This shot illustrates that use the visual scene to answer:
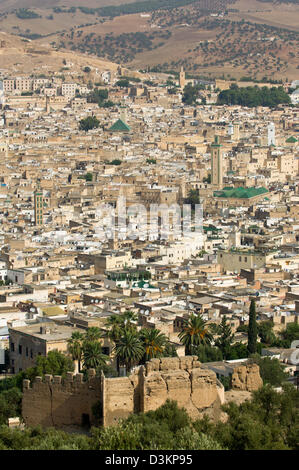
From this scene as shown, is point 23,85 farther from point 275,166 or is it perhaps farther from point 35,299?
point 35,299

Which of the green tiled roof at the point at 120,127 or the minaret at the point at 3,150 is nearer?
the minaret at the point at 3,150

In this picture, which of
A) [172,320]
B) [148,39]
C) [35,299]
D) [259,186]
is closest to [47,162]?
[259,186]

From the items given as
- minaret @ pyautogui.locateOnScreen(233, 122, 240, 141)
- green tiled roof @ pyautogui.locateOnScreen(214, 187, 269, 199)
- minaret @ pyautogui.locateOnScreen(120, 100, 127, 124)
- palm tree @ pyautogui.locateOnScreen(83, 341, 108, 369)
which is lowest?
green tiled roof @ pyautogui.locateOnScreen(214, 187, 269, 199)

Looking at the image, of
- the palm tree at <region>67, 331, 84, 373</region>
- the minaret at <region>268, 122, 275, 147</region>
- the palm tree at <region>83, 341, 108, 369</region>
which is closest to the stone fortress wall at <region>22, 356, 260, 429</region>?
the palm tree at <region>83, 341, 108, 369</region>

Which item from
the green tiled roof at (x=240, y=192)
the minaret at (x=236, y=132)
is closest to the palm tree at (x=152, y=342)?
the green tiled roof at (x=240, y=192)

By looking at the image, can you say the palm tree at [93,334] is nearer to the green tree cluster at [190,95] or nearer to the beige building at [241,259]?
the beige building at [241,259]

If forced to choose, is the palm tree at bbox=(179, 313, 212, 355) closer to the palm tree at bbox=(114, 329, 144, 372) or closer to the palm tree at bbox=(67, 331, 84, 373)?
the palm tree at bbox=(114, 329, 144, 372)
